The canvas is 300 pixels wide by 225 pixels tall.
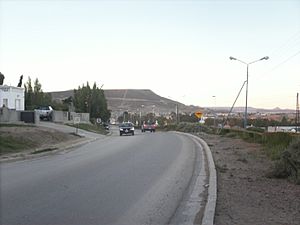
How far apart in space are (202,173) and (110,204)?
635 centimetres

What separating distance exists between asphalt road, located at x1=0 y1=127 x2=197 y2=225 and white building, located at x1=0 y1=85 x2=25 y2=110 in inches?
1678

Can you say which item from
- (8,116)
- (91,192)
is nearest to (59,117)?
(8,116)

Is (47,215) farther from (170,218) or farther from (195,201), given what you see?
(195,201)

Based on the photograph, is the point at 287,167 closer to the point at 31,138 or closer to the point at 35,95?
the point at 31,138

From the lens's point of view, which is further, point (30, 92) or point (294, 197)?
point (30, 92)

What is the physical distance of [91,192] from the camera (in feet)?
36.3

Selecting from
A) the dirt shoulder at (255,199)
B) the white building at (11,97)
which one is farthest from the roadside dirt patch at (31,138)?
the white building at (11,97)

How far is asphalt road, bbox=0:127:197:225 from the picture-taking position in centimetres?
838

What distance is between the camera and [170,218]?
27.7 ft

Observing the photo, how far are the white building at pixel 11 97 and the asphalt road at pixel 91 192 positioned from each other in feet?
140

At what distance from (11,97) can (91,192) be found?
5225cm

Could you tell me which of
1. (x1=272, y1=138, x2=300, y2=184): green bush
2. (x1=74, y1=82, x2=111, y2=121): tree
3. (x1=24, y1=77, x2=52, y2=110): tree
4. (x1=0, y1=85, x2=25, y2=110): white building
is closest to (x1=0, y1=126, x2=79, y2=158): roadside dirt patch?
(x1=272, y1=138, x2=300, y2=184): green bush

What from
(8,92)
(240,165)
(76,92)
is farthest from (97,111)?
(240,165)

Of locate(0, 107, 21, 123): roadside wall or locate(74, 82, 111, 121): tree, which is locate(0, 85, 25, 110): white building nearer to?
locate(0, 107, 21, 123): roadside wall
